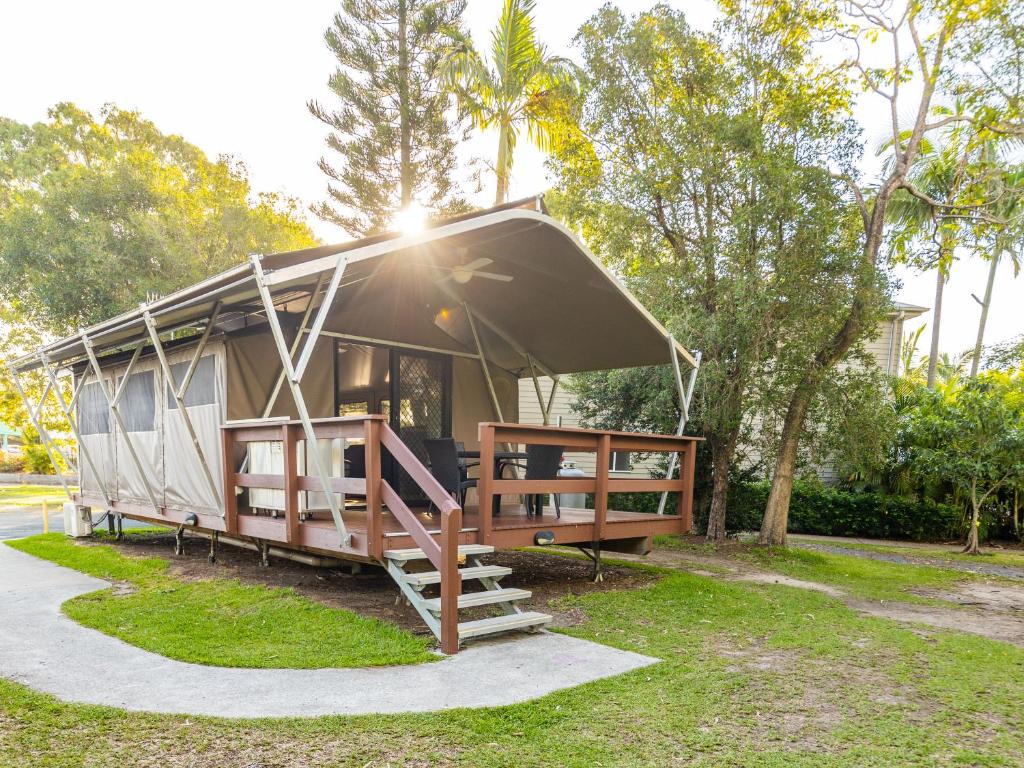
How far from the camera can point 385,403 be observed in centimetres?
748

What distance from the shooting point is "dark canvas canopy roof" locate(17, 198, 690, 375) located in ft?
16.9

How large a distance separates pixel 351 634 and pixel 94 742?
5.67 ft

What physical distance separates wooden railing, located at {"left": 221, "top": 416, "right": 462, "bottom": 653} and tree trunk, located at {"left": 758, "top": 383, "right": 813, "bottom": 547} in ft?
19.1

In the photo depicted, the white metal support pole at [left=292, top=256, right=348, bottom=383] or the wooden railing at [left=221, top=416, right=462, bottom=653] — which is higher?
the white metal support pole at [left=292, top=256, right=348, bottom=383]

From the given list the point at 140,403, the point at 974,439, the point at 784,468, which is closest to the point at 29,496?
the point at 140,403

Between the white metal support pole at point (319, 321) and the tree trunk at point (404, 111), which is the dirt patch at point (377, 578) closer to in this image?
the white metal support pole at point (319, 321)

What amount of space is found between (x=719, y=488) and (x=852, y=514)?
4.26 metres

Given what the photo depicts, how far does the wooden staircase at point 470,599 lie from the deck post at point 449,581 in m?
0.11

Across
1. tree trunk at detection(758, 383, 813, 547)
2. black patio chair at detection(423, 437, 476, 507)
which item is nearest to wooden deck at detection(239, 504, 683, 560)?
black patio chair at detection(423, 437, 476, 507)

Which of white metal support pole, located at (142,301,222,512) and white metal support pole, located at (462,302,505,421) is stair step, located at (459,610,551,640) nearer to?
white metal support pole, located at (142,301,222,512)

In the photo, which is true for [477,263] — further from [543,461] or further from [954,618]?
[954,618]

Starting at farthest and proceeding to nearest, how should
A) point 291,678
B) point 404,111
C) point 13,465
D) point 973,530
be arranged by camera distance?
1. point 13,465
2. point 404,111
3. point 973,530
4. point 291,678

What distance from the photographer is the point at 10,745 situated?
2.62 meters

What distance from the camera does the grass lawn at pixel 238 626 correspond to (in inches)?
149
